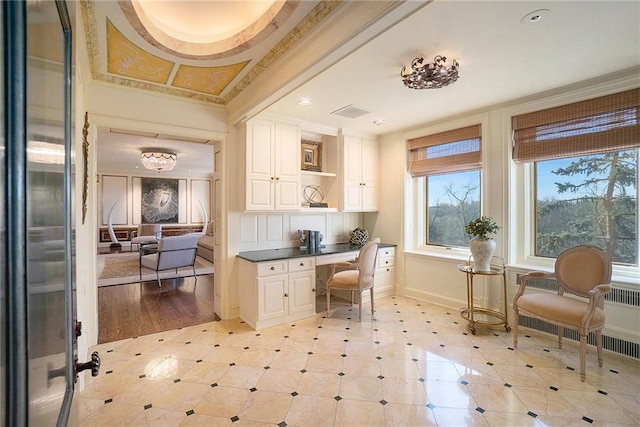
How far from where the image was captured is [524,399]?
2131 millimetres

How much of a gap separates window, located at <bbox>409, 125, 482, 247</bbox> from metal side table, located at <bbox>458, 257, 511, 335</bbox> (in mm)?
709

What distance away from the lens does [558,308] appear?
102 inches

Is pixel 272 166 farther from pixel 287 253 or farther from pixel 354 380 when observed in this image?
pixel 354 380

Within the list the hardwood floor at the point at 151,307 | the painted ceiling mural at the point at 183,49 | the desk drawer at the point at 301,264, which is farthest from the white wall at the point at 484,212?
the hardwood floor at the point at 151,307

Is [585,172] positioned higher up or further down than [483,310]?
higher up

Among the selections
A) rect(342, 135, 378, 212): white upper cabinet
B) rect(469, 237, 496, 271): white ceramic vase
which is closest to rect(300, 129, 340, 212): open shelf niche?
rect(342, 135, 378, 212): white upper cabinet

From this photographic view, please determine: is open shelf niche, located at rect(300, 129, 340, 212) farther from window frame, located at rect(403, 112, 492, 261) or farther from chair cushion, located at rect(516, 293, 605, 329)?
chair cushion, located at rect(516, 293, 605, 329)

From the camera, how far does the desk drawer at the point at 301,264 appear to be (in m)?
3.60

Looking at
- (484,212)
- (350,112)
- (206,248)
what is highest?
(350,112)

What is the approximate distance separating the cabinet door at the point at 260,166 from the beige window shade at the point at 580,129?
2.85m

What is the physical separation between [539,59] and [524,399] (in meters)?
2.61

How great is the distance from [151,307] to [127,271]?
2.72 metres

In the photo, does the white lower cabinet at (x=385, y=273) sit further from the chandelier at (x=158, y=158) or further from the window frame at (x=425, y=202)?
the chandelier at (x=158, y=158)

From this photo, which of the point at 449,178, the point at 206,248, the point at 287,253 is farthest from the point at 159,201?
the point at 449,178
